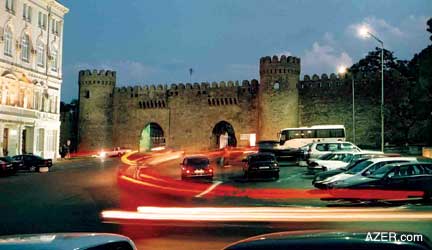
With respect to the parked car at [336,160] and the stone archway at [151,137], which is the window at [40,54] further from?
the parked car at [336,160]

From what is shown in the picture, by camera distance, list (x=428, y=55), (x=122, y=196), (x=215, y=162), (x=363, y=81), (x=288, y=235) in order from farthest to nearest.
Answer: (x=363, y=81)
(x=215, y=162)
(x=428, y=55)
(x=122, y=196)
(x=288, y=235)

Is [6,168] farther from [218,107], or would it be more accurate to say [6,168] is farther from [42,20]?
[218,107]

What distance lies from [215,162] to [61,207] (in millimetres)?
23399

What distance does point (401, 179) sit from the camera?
14.1m

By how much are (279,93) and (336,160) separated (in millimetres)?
24998

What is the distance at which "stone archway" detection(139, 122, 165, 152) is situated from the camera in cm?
5792

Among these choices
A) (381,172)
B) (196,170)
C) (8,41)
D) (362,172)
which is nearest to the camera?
(381,172)

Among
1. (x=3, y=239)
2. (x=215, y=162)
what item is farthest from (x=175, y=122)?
(x=3, y=239)

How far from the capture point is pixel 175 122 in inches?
2197

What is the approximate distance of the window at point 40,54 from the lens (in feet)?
142

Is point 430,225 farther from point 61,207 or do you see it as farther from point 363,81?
point 363,81

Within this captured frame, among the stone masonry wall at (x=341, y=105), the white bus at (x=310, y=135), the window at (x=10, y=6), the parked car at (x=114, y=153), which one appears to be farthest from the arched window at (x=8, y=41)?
the stone masonry wall at (x=341, y=105)

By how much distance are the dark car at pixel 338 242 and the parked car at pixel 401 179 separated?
12088mm

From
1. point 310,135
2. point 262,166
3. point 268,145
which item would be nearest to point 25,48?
point 268,145
